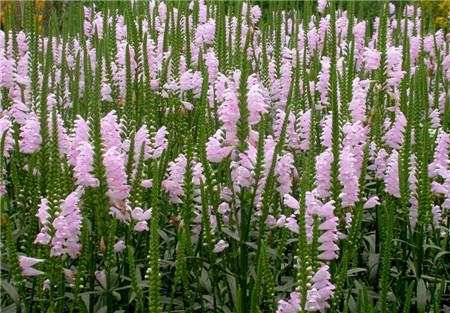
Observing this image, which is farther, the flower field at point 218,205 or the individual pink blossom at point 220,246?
the individual pink blossom at point 220,246

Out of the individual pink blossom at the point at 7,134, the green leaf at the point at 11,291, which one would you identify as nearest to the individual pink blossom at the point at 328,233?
the green leaf at the point at 11,291

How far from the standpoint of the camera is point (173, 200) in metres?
3.16

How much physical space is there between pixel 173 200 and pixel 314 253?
0.99 meters

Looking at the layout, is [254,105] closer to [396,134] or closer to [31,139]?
[31,139]

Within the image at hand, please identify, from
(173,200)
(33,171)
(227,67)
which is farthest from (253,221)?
(227,67)

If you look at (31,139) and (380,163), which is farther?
(380,163)

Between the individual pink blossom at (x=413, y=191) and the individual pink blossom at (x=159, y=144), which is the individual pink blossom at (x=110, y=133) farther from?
the individual pink blossom at (x=413, y=191)

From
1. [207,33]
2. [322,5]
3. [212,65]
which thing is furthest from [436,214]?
[322,5]

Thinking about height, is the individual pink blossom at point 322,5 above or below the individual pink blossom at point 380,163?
above

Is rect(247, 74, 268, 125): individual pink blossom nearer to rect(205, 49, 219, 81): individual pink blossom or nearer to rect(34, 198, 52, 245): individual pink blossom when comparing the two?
rect(34, 198, 52, 245): individual pink blossom

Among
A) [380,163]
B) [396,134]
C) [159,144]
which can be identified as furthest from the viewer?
[396,134]

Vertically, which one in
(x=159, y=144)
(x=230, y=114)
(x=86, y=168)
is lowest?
(x=159, y=144)

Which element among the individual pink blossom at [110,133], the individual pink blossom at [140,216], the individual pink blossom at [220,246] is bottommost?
the individual pink blossom at [220,246]

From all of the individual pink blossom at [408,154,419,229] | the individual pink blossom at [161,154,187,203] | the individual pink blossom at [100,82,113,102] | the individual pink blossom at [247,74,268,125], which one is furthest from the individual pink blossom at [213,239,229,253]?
the individual pink blossom at [100,82,113,102]
